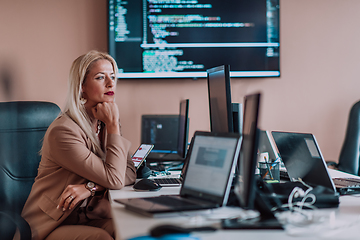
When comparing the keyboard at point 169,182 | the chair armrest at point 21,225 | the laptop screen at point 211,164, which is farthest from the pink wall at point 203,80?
the laptop screen at point 211,164

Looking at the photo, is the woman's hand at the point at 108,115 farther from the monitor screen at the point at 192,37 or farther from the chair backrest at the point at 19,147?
the monitor screen at the point at 192,37

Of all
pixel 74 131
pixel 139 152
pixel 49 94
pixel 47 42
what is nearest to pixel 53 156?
→ pixel 74 131

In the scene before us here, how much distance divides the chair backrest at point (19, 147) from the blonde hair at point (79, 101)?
323 millimetres

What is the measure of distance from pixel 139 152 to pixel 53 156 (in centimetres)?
59

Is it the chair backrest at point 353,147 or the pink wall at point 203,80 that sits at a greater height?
the pink wall at point 203,80

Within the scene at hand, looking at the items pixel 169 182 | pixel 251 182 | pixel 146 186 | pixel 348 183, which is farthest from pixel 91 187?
pixel 348 183

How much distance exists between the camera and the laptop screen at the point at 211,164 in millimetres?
1009

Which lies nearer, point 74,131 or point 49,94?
point 74,131

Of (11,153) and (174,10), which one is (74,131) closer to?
(11,153)

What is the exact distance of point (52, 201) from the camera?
1386 millimetres

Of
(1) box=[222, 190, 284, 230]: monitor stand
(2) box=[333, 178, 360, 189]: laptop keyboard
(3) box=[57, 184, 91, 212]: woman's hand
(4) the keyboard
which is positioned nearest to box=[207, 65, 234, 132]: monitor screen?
(4) the keyboard

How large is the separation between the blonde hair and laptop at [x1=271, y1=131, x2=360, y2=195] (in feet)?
2.72

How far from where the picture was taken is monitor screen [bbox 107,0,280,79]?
2.78 m

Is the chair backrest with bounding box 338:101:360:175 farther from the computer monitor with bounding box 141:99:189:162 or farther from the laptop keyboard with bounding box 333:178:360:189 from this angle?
the computer monitor with bounding box 141:99:189:162
